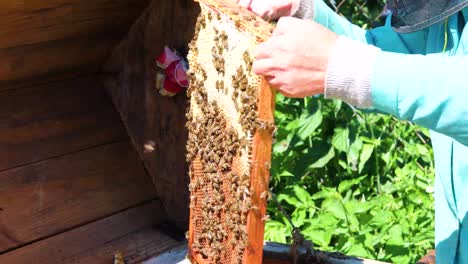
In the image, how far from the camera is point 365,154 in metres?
3.76

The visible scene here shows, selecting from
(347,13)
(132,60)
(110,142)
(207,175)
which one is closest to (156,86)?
(132,60)

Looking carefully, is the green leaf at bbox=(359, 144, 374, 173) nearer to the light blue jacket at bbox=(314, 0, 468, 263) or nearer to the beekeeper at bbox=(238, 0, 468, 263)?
the light blue jacket at bbox=(314, 0, 468, 263)

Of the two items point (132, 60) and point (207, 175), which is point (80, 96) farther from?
point (207, 175)

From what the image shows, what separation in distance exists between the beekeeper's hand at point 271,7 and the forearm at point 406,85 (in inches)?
19.3

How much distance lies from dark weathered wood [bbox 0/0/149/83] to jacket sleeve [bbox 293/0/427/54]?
0.72 meters

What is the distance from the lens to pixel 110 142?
2984 millimetres

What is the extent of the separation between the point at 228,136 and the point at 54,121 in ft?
3.52

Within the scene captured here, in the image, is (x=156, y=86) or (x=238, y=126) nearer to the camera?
(x=238, y=126)

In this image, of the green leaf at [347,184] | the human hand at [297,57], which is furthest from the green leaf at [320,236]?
the human hand at [297,57]

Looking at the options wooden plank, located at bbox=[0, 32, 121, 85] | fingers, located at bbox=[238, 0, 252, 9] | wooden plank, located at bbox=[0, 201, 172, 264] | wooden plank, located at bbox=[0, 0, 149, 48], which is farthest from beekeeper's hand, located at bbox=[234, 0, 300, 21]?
wooden plank, located at bbox=[0, 201, 172, 264]

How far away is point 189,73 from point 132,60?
2.13ft

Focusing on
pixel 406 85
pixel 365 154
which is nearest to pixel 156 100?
pixel 406 85

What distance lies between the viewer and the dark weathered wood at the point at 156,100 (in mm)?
2619

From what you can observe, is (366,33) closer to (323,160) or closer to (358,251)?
(358,251)
